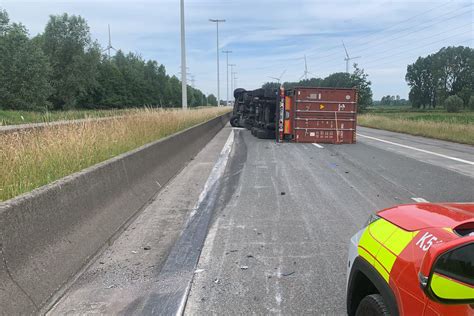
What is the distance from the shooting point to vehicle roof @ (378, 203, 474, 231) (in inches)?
92.7

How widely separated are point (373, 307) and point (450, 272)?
0.64 metres

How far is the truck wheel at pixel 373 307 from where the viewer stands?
2399 mm

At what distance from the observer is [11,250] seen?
3551 mm

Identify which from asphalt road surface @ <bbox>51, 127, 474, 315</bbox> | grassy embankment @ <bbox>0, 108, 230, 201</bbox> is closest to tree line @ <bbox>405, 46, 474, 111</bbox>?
asphalt road surface @ <bbox>51, 127, 474, 315</bbox>

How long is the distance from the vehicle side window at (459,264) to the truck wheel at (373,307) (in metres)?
0.47

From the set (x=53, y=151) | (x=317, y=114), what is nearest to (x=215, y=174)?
(x=53, y=151)

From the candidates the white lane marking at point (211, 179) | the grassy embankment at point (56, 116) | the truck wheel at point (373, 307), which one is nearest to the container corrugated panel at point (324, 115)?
the white lane marking at point (211, 179)

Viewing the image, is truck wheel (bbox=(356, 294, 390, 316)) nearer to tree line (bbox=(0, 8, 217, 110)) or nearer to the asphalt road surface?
the asphalt road surface

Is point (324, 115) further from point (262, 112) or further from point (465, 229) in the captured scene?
point (465, 229)

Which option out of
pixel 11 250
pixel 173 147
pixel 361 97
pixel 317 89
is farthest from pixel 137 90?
pixel 11 250

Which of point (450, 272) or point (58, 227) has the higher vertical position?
point (450, 272)

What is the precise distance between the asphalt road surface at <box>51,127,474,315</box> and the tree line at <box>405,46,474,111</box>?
5077 inches

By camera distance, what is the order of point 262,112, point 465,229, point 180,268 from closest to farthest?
point 465,229 → point 180,268 → point 262,112

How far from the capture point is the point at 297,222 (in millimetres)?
6590
